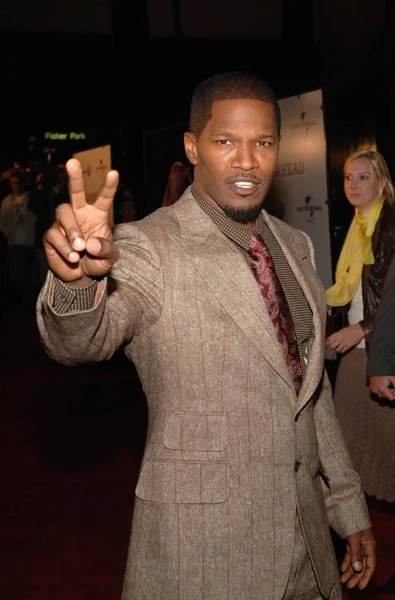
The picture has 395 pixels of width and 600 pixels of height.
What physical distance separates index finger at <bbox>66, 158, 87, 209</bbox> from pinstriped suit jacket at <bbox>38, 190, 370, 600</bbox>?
30 centimetres

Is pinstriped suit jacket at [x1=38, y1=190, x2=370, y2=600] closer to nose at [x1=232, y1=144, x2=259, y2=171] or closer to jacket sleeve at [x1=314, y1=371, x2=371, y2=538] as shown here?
nose at [x1=232, y1=144, x2=259, y2=171]

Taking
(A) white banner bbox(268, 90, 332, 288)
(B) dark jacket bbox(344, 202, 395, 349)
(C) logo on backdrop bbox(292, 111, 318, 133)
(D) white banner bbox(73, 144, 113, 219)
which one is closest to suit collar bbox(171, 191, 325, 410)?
(B) dark jacket bbox(344, 202, 395, 349)

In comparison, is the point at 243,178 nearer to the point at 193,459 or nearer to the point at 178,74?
the point at 193,459

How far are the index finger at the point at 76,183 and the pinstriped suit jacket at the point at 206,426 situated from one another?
0.30m

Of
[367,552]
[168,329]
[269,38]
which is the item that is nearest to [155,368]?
[168,329]

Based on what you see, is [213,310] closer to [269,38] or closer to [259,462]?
[259,462]

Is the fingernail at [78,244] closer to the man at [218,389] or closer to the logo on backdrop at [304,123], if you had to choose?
the man at [218,389]

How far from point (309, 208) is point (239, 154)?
4.79 meters

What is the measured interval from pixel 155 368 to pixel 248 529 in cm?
Result: 43

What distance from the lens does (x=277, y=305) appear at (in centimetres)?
231

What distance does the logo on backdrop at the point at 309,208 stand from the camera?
22.6 feet

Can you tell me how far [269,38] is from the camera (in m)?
13.8

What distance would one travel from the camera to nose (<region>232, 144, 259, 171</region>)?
2.24m

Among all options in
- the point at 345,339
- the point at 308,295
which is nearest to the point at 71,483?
the point at 345,339
